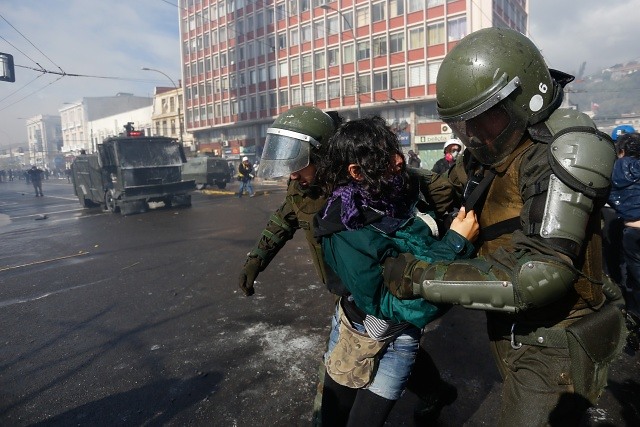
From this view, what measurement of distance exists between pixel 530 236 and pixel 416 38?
37.1m

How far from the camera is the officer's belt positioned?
150 cm

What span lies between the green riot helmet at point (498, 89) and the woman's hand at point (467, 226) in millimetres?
242

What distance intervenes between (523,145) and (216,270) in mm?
5304

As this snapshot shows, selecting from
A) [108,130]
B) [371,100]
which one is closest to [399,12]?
[371,100]

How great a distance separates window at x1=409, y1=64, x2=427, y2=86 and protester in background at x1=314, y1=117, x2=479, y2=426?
3486 centimetres

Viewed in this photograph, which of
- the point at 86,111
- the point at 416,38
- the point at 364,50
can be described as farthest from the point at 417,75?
the point at 86,111

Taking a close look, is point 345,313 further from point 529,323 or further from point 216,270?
point 216,270

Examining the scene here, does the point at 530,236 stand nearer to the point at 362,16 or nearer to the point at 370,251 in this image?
the point at 370,251

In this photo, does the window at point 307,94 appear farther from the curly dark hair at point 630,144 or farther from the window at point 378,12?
the curly dark hair at point 630,144

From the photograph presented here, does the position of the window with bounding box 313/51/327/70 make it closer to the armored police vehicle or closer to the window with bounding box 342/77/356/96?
the window with bounding box 342/77/356/96

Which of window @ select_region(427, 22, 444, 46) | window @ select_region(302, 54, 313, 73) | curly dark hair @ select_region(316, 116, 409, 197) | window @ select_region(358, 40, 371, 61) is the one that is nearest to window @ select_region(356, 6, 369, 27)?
window @ select_region(358, 40, 371, 61)

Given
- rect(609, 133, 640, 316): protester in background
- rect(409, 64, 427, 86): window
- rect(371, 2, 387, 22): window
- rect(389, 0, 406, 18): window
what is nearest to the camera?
rect(609, 133, 640, 316): protester in background

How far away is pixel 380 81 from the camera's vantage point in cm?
3662

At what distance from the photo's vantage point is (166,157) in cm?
1373
